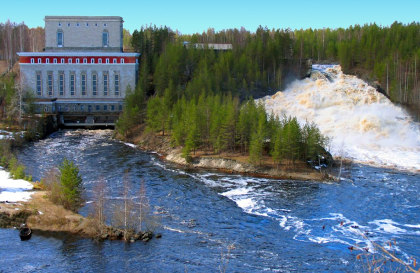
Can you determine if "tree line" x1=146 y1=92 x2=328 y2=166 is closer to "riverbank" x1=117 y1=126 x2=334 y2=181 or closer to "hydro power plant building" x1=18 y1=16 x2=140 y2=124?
"riverbank" x1=117 y1=126 x2=334 y2=181

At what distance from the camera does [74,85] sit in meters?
86.2

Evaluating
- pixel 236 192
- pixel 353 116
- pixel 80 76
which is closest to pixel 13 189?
pixel 236 192

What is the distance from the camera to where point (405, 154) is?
5591 cm

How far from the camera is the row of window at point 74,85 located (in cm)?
8575

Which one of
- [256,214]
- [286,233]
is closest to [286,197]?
[256,214]

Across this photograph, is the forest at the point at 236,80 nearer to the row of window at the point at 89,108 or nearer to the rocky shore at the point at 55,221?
the row of window at the point at 89,108

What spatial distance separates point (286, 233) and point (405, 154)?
3250 cm

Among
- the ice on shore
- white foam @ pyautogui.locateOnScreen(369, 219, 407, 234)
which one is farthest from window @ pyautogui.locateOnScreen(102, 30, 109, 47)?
white foam @ pyautogui.locateOnScreen(369, 219, 407, 234)

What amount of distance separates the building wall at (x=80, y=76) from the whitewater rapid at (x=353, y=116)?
28047 millimetres

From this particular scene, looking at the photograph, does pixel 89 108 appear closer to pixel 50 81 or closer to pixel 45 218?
pixel 50 81

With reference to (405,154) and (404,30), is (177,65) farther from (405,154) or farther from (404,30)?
(404,30)

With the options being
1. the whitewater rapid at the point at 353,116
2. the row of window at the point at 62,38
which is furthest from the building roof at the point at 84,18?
the whitewater rapid at the point at 353,116

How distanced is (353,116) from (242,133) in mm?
24292

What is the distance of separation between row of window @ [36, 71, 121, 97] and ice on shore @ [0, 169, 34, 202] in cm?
4721
